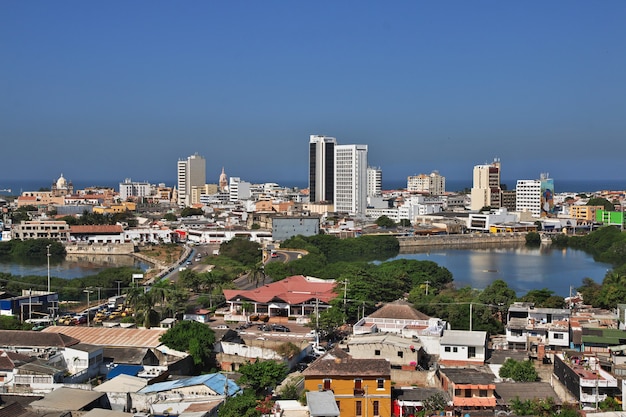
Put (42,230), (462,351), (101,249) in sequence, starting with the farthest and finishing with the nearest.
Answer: (42,230)
(101,249)
(462,351)

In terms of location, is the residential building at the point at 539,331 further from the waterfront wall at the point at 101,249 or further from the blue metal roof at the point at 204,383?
the waterfront wall at the point at 101,249

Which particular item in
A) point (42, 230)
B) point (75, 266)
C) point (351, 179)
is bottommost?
point (75, 266)

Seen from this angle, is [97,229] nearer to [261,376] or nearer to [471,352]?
[471,352]

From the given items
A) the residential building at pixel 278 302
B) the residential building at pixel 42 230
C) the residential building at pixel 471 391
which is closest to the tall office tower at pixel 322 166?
the residential building at pixel 42 230

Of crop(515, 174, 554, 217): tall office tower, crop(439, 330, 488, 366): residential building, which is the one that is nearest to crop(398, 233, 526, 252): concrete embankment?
crop(515, 174, 554, 217): tall office tower

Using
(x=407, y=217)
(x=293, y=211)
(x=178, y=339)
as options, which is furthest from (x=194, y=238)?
(x=178, y=339)

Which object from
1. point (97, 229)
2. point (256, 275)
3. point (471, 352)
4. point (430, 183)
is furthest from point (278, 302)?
point (430, 183)
